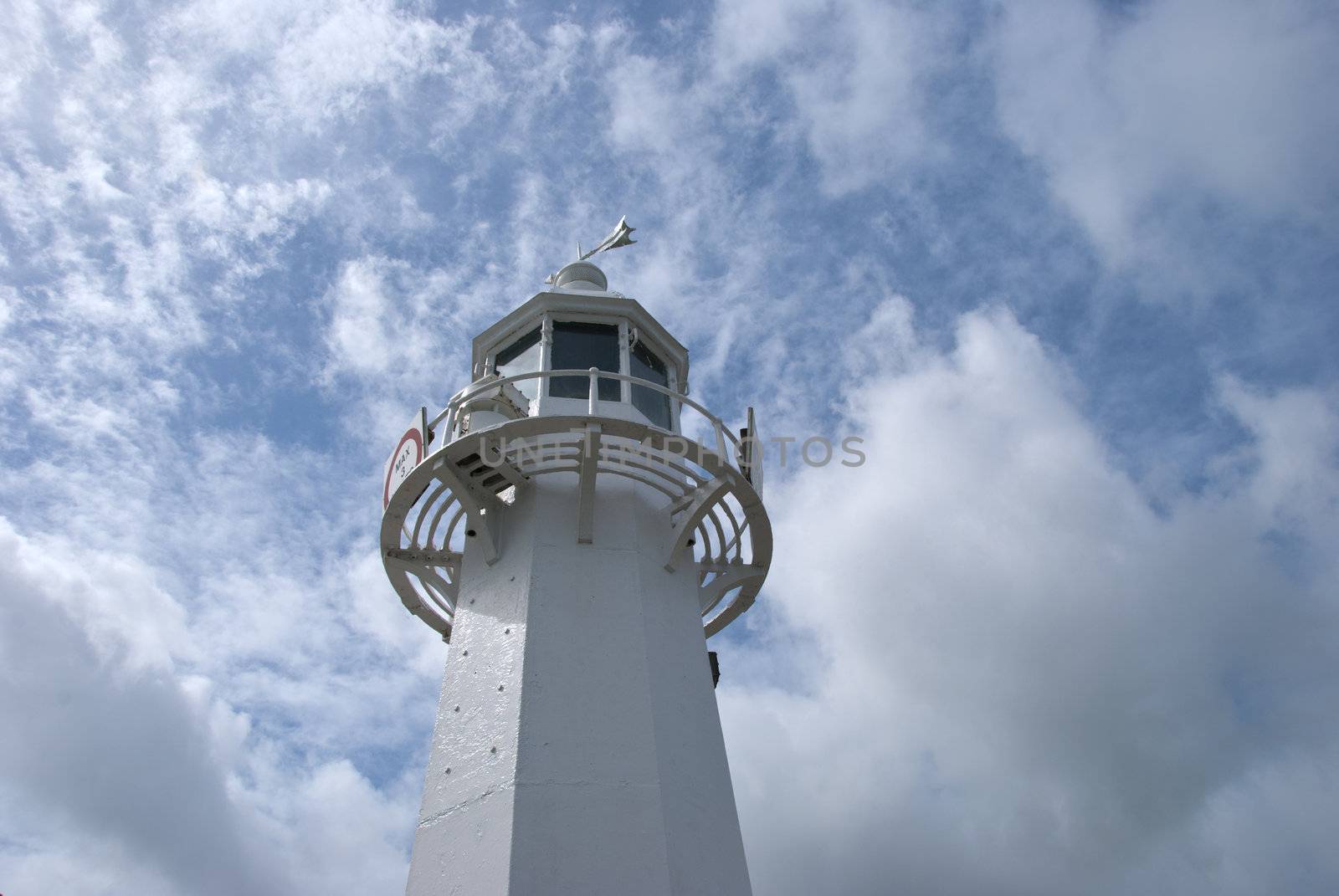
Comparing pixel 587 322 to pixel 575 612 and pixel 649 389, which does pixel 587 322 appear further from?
pixel 575 612

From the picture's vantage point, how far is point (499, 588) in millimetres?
13086

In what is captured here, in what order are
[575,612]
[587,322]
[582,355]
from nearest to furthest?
[575,612]
[582,355]
[587,322]

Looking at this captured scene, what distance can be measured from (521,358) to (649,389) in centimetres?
228

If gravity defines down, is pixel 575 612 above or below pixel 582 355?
below

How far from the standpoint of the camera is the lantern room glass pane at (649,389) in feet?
52.3

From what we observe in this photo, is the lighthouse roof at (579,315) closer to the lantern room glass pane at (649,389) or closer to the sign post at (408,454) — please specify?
the lantern room glass pane at (649,389)

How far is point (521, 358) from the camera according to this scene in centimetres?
1680

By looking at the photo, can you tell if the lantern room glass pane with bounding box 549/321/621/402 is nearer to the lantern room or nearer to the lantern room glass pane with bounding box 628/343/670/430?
the lantern room

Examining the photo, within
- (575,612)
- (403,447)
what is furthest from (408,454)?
(575,612)

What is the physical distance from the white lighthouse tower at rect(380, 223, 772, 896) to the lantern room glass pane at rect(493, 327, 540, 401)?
50mm

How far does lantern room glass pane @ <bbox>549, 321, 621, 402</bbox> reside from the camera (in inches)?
615

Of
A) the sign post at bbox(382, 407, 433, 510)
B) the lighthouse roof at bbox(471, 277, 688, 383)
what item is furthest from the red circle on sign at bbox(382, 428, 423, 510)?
the lighthouse roof at bbox(471, 277, 688, 383)

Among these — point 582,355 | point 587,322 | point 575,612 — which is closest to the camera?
point 575,612

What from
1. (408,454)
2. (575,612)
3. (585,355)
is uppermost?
(585,355)
